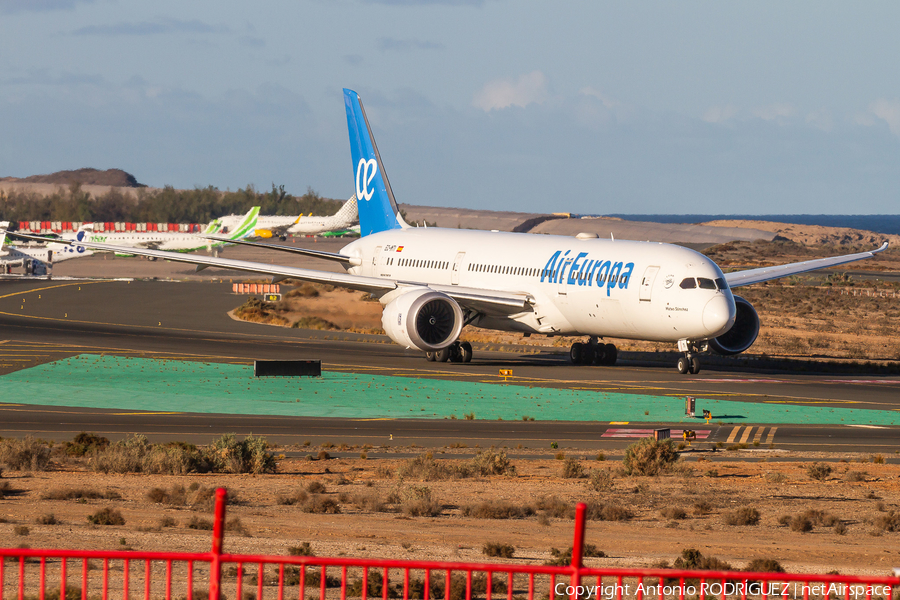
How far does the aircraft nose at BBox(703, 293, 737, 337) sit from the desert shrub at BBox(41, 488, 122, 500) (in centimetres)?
2177

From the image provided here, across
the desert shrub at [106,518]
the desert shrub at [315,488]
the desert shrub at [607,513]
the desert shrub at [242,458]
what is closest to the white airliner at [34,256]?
the desert shrub at [242,458]

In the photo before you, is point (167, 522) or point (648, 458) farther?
point (648, 458)

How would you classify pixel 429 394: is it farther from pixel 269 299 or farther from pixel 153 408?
pixel 269 299

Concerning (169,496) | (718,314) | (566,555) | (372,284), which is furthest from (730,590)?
(372,284)

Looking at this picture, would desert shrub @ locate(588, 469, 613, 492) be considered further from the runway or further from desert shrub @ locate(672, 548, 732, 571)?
desert shrub @ locate(672, 548, 732, 571)

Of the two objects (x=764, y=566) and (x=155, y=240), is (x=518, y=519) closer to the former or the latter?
(x=764, y=566)

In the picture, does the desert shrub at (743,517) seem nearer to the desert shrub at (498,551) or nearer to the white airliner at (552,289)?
the desert shrub at (498,551)

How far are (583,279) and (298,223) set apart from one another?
11714 centimetres

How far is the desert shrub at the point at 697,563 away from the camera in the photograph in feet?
48.4

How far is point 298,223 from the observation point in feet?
506

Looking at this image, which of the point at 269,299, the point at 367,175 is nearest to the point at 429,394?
the point at 367,175

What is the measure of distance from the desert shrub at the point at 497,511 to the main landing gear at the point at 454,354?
25.0m

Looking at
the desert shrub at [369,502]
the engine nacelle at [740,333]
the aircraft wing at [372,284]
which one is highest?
the aircraft wing at [372,284]

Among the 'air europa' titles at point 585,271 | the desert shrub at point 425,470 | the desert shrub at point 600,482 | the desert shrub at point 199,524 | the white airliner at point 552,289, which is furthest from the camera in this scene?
the 'air europa' titles at point 585,271
